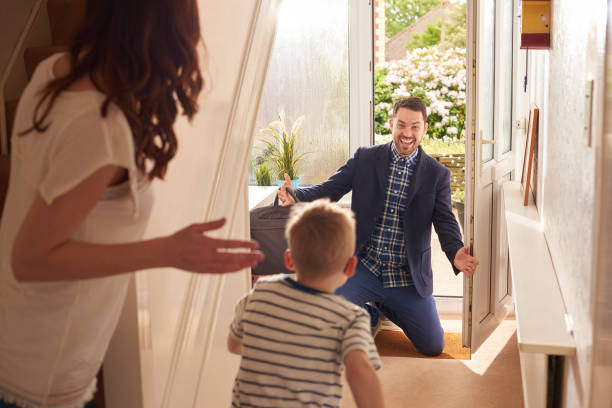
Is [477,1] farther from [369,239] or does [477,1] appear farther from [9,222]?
[9,222]

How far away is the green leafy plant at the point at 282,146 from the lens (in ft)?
15.6

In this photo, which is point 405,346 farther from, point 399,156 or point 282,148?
point 282,148

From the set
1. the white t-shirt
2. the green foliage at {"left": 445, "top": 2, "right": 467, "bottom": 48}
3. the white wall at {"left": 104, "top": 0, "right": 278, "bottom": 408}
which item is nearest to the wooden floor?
the white wall at {"left": 104, "top": 0, "right": 278, "bottom": 408}

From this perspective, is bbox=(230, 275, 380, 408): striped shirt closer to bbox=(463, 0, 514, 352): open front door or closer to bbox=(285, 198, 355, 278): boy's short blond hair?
bbox=(285, 198, 355, 278): boy's short blond hair

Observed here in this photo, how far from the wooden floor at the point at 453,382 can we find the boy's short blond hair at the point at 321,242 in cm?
156

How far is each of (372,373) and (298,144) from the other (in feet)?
12.0

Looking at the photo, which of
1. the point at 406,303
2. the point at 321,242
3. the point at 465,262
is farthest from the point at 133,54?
the point at 406,303

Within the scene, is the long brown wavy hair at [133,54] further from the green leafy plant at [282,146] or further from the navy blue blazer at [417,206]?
the green leafy plant at [282,146]

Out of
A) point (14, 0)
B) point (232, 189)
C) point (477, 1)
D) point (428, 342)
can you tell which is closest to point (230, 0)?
point (232, 189)

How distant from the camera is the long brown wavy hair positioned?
103 cm

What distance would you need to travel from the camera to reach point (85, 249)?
101 cm

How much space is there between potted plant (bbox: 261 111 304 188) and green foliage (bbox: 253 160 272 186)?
0.11m

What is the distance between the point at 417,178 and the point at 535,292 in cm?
150

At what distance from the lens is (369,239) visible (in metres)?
3.79
